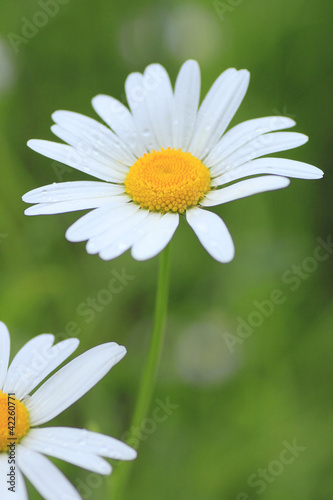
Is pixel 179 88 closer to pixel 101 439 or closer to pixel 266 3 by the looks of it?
pixel 101 439

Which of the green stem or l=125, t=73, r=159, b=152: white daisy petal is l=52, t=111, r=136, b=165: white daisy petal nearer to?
l=125, t=73, r=159, b=152: white daisy petal

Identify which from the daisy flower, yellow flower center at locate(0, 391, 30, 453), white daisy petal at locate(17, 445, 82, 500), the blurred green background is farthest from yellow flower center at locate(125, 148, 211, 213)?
the blurred green background

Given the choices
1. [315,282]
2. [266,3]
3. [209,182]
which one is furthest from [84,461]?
[266,3]

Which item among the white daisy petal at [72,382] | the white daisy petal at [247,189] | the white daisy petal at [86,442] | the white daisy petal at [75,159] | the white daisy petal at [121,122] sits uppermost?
the white daisy petal at [121,122]

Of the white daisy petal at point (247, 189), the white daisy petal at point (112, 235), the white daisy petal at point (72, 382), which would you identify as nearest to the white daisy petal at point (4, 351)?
the white daisy petal at point (72, 382)

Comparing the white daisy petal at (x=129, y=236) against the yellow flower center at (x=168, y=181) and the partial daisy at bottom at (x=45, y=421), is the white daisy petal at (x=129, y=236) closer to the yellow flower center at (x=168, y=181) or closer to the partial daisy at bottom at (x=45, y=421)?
the yellow flower center at (x=168, y=181)
